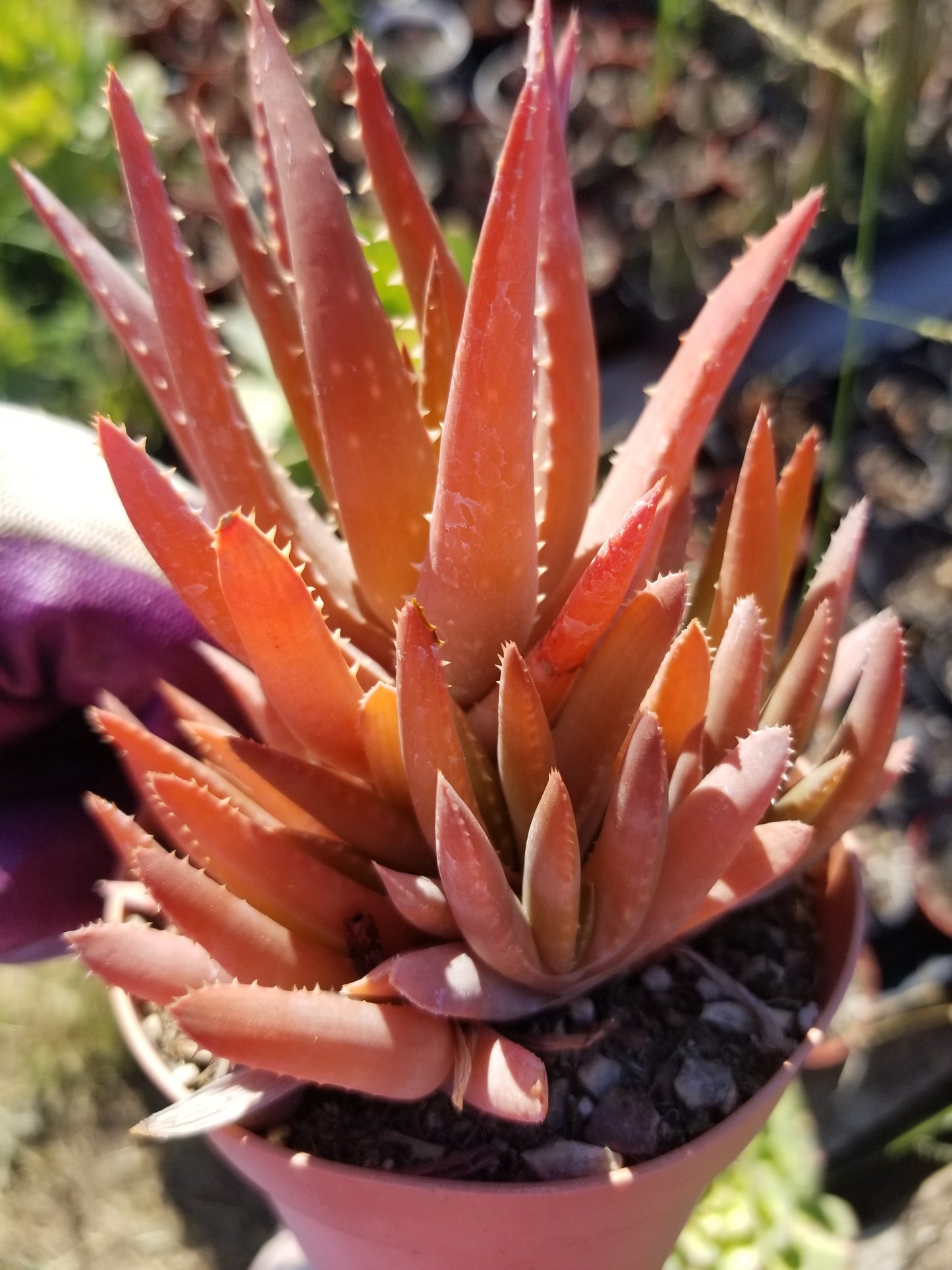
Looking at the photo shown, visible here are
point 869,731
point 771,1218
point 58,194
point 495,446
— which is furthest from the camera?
point 58,194

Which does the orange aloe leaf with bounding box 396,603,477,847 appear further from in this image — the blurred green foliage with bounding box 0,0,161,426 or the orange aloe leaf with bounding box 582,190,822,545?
the blurred green foliage with bounding box 0,0,161,426

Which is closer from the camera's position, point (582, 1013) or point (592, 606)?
point (592, 606)

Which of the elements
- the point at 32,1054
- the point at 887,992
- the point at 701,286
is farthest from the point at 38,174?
the point at 887,992

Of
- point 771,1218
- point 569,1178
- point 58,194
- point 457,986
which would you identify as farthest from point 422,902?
point 58,194

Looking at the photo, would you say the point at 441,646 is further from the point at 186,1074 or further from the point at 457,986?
the point at 186,1074

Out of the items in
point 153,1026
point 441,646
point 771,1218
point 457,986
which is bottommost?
point 771,1218

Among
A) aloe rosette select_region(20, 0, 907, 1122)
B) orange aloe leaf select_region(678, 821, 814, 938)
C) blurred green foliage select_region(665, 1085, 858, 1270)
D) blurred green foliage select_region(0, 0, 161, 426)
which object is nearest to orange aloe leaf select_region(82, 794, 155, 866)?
aloe rosette select_region(20, 0, 907, 1122)
